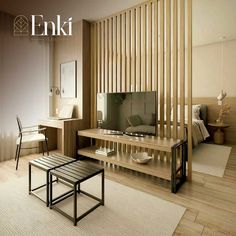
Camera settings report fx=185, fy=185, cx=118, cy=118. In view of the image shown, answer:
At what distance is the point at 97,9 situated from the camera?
3.14 m

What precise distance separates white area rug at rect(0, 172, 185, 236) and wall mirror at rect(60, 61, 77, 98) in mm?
2096

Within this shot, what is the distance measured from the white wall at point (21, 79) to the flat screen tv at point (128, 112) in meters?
1.48

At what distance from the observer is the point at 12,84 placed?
3.50 metres

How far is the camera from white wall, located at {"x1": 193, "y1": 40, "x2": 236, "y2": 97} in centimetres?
488

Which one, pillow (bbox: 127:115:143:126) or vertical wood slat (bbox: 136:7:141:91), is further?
vertical wood slat (bbox: 136:7:141:91)

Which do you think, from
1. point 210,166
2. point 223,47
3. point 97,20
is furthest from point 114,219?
point 223,47

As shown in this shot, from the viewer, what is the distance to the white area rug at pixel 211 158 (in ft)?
9.90

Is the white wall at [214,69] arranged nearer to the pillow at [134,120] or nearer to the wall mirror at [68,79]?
the pillow at [134,120]

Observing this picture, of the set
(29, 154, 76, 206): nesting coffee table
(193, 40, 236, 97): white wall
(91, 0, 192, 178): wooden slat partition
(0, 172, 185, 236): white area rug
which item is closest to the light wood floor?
(0, 172, 185, 236): white area rug

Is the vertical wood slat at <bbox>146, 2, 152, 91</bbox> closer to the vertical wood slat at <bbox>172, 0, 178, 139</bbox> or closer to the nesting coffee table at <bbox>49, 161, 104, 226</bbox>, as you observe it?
the vertical wood slat at <bbox>172, 0, 178, 139</bbox>

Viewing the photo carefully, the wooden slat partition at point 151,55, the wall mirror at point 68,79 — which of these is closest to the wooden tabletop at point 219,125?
the wooden slat partition at point 151,55

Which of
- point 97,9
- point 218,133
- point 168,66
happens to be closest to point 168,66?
point 168,66

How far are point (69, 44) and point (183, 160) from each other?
3.15m

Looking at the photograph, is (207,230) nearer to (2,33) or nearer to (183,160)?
(183,160)
